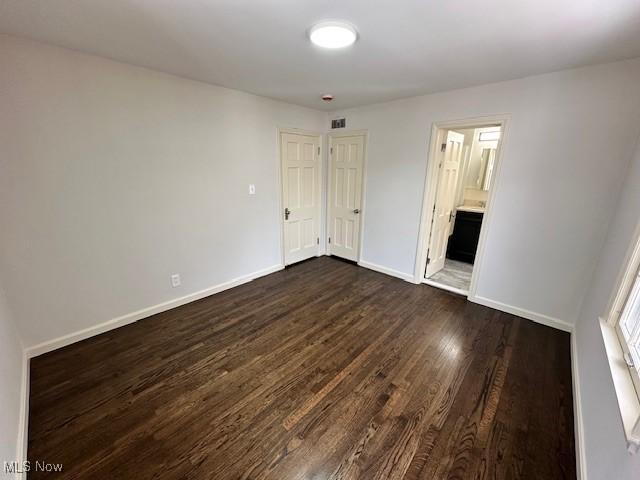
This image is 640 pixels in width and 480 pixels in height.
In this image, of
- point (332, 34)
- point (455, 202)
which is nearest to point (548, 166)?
point (455, 202)

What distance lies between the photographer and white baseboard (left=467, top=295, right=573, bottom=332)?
257 centimetres

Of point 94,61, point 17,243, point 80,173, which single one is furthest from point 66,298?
point 94,61

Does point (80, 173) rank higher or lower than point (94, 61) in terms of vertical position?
lower

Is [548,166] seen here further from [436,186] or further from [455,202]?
[455,202]

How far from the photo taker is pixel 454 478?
1344mm

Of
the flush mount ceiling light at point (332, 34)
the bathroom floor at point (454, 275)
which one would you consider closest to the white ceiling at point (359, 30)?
the flush mount ceiling light at point (332, 34)

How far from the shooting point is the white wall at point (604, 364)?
1086 millimetres

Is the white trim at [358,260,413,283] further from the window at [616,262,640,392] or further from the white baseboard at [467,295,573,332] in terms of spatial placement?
the window at [616,262,640,392]

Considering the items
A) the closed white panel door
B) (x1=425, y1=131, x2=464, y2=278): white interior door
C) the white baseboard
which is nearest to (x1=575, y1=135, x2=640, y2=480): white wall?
the white baseboard

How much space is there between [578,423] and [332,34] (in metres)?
2.84

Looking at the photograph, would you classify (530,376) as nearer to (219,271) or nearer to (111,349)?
(219,271)

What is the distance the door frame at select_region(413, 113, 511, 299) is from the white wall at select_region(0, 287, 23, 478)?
3.63 m

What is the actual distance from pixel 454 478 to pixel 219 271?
2.84 m

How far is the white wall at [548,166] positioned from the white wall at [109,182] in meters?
2.12
